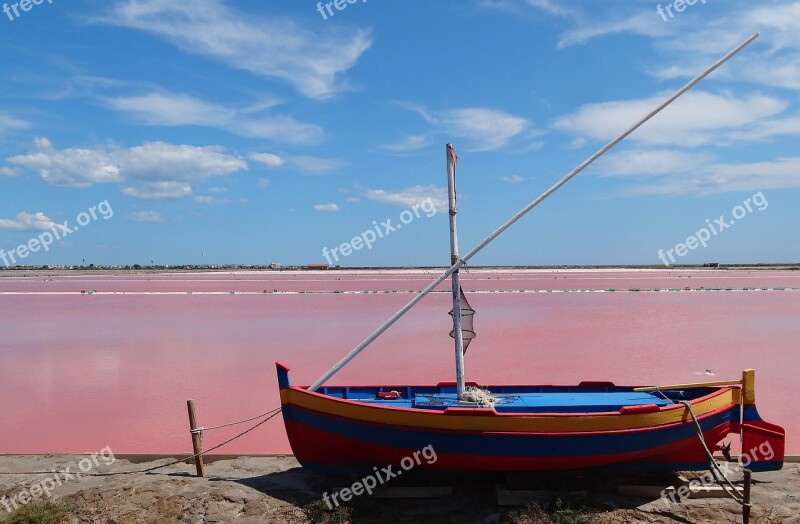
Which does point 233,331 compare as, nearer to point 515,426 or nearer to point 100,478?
point 100,478

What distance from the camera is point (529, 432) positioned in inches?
313

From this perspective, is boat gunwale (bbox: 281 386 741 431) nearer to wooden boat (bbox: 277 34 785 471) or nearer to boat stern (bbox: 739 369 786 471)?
wooden boat (bbox: 277 34 785 471)

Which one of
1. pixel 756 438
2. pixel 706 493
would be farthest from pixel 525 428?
pixel 756 438

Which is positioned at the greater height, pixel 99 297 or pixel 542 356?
pixel 99 297

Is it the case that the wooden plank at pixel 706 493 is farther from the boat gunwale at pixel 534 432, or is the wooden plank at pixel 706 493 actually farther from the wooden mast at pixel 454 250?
the wooden mast at pixel 454 250

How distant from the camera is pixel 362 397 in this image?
1020cm

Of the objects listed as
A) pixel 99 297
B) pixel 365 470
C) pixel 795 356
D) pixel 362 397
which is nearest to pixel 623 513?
pixel 365 470

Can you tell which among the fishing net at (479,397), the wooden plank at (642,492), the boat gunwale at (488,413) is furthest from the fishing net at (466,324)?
the wooden plank at (642,492)

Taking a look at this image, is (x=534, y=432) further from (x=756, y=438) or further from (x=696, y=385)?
(x=756, y=438)

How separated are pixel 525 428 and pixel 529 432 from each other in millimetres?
87

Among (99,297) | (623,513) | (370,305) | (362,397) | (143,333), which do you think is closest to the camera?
(623,513)

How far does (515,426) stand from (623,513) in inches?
80.6

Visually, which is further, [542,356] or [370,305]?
[370,305]

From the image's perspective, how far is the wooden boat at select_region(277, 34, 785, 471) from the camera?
8.01m
